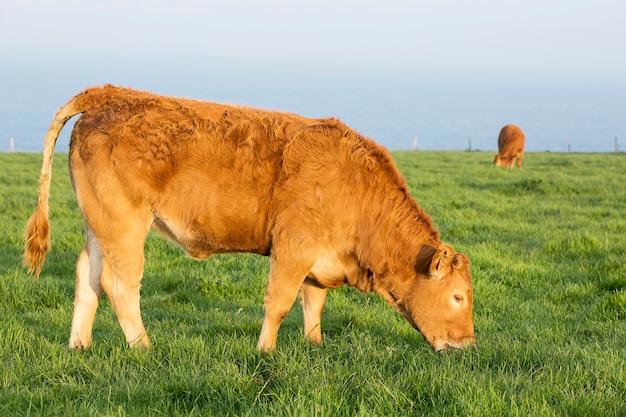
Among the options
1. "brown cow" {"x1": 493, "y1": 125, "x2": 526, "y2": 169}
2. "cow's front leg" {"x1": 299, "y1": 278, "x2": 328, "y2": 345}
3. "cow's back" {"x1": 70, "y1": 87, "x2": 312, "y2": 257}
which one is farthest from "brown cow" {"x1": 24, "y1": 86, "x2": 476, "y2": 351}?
"brown cow" {"x1": 493, "y1": 125, "x2": 526, "y2": 169}

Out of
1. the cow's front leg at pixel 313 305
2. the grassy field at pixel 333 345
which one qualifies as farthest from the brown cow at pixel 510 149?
the cow's front leg at pixel 313 305

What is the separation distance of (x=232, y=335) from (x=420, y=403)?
7.95 ft

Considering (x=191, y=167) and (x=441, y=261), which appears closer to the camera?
(x=441, y=261)

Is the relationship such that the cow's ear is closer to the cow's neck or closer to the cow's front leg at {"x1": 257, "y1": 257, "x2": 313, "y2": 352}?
the cow's neck

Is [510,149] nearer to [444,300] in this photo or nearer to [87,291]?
[444,300]

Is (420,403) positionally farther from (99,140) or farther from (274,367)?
(99,140)

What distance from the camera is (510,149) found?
1166 inches

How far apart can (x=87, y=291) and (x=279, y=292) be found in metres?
1.63

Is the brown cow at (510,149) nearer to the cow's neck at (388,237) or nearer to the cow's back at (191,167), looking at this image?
the cow's neck at (388,237)

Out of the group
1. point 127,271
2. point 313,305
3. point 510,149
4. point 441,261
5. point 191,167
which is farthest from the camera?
point 510,149

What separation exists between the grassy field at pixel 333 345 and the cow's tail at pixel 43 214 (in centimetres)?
59

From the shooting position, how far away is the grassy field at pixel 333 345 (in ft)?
12.8

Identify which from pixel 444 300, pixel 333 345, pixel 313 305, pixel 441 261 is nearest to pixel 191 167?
pixel 313 305

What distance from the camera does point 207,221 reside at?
5527mm
